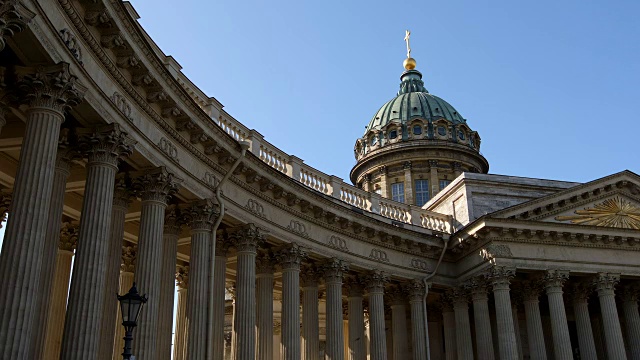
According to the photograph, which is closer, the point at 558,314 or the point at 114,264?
the point at 114,264

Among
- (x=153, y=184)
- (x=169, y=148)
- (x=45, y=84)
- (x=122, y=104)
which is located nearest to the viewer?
(x=45, y=84)

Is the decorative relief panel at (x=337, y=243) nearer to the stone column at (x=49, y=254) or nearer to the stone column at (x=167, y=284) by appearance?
the stone column at (x=167, y=284)

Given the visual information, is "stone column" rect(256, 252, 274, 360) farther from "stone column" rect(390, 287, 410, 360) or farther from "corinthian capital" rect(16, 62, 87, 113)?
"corinthian capital" rect(16, 62, 87, 113)

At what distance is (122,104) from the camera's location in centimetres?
1936

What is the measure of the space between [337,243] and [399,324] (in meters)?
6.16

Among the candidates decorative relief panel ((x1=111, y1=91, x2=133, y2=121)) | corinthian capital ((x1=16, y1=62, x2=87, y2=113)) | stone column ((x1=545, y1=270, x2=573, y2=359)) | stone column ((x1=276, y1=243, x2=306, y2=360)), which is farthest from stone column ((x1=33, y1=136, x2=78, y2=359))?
stone column ((x1=545, y1=270, x2=573, y2=359))

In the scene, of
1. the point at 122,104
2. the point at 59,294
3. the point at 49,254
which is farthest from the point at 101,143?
the point at 59,294

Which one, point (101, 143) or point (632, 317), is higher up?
point (101, 143)

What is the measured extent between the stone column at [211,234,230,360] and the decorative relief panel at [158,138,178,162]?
471cm

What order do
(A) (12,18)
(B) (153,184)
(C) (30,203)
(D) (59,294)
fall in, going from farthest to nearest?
(D) (59,294) → (B) (153,184) → (C) (30,203) → (A) (12,18)

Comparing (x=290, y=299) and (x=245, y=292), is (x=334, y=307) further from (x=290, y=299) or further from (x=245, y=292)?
(x=245, y=292)

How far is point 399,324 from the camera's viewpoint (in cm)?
3362

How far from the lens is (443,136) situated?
61.0 metres

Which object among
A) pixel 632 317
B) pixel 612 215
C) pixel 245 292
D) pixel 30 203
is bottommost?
pixel 30 203
